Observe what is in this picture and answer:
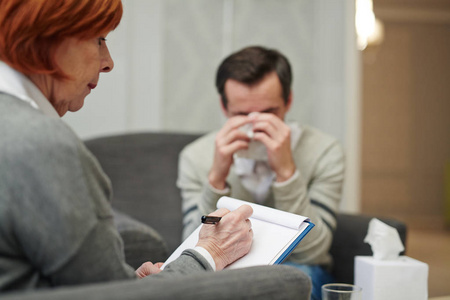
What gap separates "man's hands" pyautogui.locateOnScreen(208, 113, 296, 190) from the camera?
170 cm

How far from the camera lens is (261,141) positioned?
5.68 ft

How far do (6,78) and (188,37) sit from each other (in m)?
2.24

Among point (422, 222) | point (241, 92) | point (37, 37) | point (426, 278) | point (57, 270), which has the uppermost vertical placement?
point (37, 37)

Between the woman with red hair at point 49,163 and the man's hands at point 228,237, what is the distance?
0.12 m

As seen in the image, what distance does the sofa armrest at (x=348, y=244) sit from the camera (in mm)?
1862

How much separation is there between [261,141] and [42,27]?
3.33 ft

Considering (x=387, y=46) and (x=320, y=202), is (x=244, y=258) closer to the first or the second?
(x=320, y=202)

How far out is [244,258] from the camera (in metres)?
1.09

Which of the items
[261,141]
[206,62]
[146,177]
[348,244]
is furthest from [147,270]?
[206,62]

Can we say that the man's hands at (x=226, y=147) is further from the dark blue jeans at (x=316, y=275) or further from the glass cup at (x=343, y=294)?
the glass cup at (x=343, y=294)

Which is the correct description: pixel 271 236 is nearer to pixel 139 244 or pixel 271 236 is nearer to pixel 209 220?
pixel 209 220

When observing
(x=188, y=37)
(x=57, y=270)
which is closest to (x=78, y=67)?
(x=57, y=270)

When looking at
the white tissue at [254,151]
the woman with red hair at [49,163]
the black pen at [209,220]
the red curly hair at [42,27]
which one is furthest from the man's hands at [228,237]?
the white tissue at [254,151]

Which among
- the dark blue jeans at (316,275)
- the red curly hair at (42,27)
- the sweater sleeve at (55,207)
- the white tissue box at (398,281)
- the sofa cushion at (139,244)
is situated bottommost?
the dark blue jeans at (316,275)
